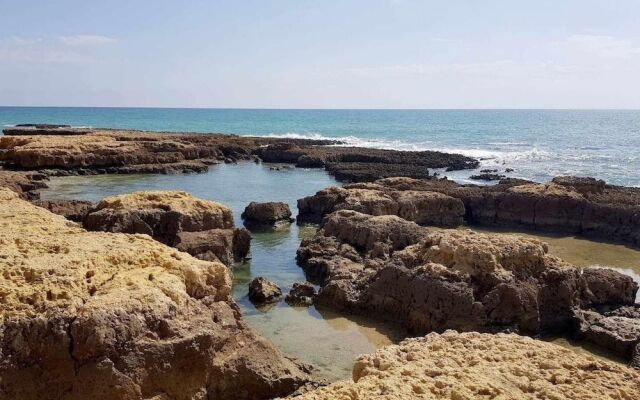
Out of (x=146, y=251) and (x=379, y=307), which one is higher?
(x=146, y=251)

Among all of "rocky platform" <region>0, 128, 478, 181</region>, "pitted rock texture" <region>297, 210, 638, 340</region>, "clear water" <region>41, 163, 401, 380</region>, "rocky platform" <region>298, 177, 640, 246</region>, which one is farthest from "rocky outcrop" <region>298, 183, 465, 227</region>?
"rocky platform" <region>0, 128, 478, 181</region>

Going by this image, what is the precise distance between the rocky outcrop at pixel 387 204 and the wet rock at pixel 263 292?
26.7 feet

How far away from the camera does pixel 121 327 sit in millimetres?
8211

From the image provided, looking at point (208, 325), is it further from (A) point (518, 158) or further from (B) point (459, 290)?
(A) point (518, 158)

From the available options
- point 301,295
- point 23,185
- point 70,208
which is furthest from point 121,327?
point 23,185

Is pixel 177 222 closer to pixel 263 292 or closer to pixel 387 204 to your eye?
pixel 263 292

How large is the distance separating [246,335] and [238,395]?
3.32 feet

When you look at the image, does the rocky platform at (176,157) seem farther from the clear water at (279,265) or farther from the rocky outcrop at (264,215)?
the rocky outcrop at (264,215)

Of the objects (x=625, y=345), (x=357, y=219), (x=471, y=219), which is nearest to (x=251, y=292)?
(x=357, y=219)

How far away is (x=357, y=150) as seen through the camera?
54688mm

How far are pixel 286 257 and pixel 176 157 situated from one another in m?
29.0

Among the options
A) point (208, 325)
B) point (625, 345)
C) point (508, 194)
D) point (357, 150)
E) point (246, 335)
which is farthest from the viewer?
point (357, 150)

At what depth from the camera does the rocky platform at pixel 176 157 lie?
39.8 metres

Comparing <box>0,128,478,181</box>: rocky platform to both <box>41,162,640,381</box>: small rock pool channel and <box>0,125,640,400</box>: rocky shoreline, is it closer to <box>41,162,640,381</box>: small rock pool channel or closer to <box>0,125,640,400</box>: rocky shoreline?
<box>41,162,640,381</box>: small rock pool channel
